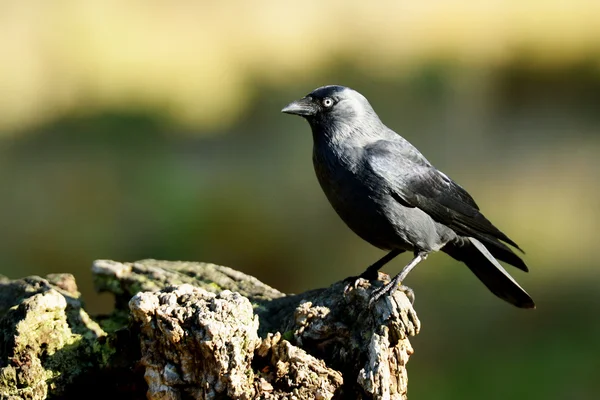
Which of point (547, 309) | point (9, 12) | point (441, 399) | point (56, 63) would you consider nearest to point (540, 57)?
point (547, 309)

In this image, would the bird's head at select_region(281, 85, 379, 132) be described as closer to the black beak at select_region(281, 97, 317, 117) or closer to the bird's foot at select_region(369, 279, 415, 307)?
the black beak at select_region(281, 97, 317, 117)

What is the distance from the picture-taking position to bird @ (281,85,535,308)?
122 inches

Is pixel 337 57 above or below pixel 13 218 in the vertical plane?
above

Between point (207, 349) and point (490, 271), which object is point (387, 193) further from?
point (207, 349)

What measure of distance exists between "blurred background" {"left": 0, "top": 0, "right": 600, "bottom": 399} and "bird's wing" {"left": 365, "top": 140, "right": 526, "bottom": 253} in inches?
90.7

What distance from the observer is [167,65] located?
5.92m

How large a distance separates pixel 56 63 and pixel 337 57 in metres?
2.14

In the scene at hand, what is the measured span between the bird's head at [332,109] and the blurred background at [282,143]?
7.90 ft

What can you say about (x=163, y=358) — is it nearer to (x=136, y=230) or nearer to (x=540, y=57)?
(x=136, y=230)

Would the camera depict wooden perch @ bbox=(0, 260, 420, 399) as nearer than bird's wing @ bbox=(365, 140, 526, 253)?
Yes

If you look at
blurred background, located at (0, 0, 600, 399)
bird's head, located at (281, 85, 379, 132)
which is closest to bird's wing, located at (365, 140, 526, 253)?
bird's head, located at (281, 85, 379, 132)

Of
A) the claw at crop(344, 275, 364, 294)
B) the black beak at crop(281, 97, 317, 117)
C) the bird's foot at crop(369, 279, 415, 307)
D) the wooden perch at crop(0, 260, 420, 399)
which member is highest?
the black beak at crop(281, 97, 317, 117)

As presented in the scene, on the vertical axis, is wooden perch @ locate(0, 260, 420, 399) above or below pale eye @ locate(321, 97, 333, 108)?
below

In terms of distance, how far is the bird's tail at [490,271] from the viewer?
347 cm
